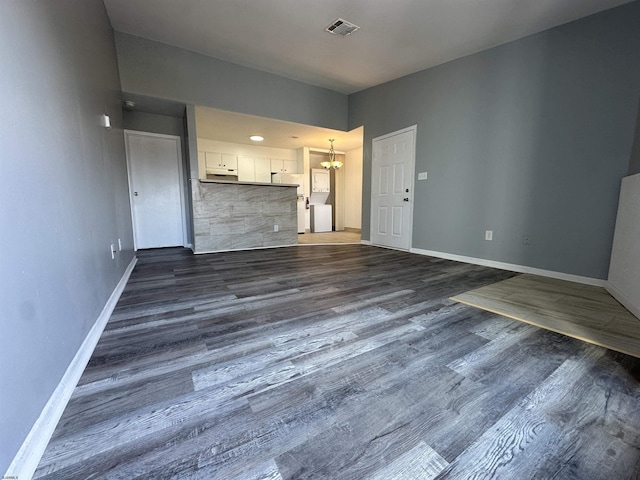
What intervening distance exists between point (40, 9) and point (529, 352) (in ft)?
9.19

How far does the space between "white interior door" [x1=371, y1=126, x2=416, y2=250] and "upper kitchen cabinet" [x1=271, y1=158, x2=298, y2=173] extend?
9.49ft

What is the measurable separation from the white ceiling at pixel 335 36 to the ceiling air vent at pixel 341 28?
6 centimetres

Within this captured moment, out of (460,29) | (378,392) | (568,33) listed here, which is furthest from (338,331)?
(568,33)

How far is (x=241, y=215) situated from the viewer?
4.41 meters

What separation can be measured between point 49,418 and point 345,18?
147 inches

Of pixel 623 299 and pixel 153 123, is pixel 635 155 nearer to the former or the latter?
pixel 623 299

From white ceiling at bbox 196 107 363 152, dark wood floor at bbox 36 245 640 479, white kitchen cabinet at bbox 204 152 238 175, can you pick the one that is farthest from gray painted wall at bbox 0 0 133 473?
white kitchen cabinet at bbox 204 152 238 175

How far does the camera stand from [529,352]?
139 cm

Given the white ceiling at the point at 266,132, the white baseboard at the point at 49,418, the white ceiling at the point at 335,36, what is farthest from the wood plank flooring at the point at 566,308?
the white ceiling at the point at 266,132

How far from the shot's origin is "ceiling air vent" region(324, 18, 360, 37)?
292 centimetres

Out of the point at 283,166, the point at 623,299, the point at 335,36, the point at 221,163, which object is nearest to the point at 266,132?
the point at 221,163

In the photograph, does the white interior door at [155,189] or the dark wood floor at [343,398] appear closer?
the dark wood floor at [343,398]

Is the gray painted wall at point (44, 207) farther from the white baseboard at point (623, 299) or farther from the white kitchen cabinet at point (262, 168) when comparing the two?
the white kitchen cabinet at point (262, 168)

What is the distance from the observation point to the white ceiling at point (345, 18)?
264 centimetres
